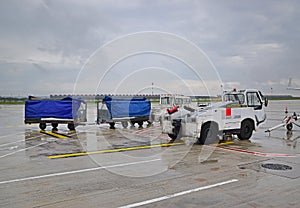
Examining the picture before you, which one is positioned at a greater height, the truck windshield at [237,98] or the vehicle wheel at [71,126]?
the truck windshield at [237,98]

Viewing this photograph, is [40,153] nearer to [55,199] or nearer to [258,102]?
[55,199]

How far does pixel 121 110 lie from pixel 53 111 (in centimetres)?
412

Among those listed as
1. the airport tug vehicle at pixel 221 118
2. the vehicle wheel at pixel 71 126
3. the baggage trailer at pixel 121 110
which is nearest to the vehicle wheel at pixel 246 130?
the airport tug vehicle at pixel 221 118

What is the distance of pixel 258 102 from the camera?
12492 millimetres

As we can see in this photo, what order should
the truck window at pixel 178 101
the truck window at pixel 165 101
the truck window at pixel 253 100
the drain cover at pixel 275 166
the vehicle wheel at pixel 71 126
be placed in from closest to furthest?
the drain cover at pixel 275 166, the truck window at pixel 253 100, the vehicle wheel at pixel 71 126, the truck window at pixel 178 101, the truck window at pixel 165 101

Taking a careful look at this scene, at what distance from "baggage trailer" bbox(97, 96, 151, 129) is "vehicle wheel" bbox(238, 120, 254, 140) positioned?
7994 millimetres

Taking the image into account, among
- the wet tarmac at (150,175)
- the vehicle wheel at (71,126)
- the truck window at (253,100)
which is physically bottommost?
the wet tarmac at (150,175)

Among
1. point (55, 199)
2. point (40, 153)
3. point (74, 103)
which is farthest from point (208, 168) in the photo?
point (74, 103)

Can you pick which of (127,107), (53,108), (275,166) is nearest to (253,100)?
(275,166)

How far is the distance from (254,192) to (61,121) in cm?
1294

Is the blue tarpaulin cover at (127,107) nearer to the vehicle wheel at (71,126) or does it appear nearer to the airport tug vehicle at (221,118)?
the vehicle wheel at (71,126)

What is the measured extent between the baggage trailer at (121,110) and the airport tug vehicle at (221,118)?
5.92 metres

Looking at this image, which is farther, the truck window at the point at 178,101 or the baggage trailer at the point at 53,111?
the truck window at the point at 178,101

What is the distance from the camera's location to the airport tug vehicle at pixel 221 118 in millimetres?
10773
